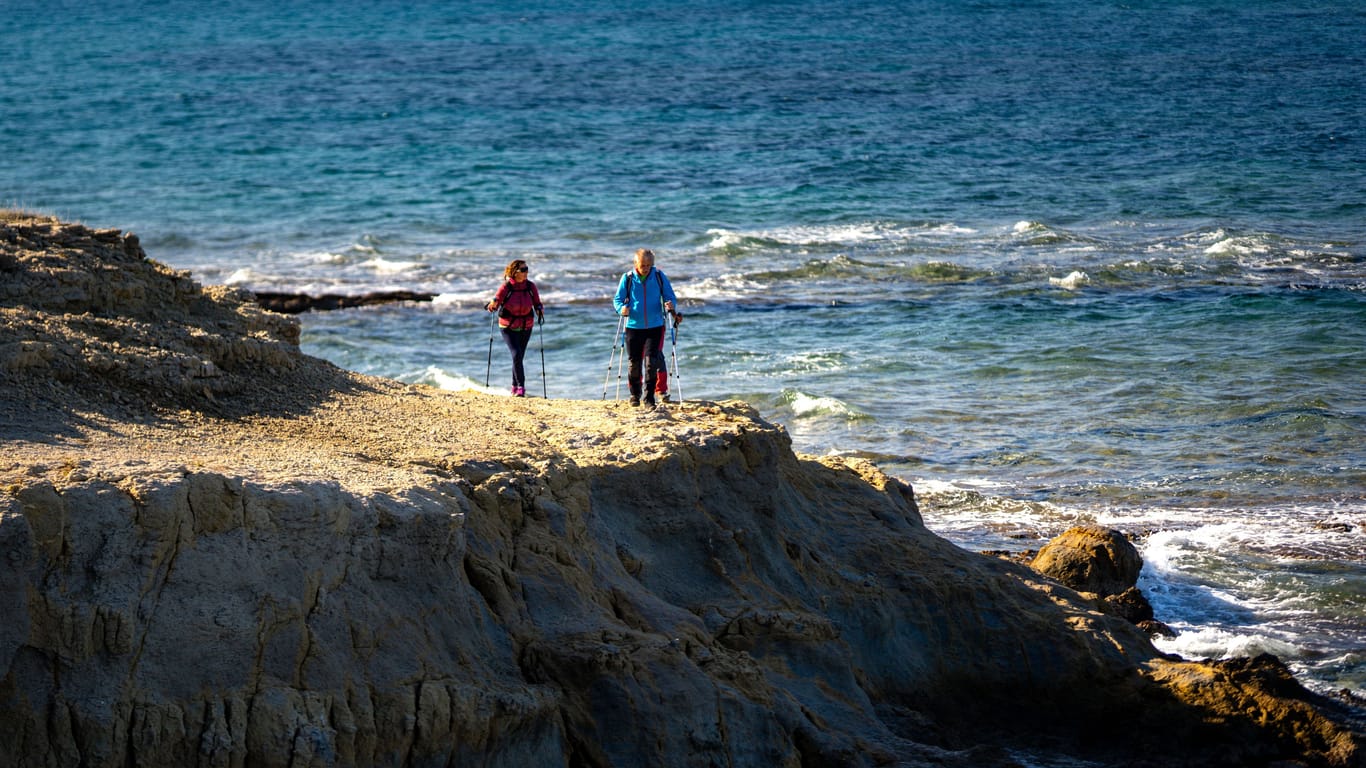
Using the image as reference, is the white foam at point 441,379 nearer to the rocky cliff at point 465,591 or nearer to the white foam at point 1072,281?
the rocky cliff at point 465,591

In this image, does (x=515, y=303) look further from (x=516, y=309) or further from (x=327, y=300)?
(x=327, y=300)

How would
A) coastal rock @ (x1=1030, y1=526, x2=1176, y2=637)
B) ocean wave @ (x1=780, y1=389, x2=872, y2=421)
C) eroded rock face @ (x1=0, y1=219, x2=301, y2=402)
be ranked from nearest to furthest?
eroded rock face @ (x1=0, y1=219, x2=301, y2=402) → coastal rock @ (x1=1030, y1=526, x2=1176, y2=637) → ocean wave @ (x1=780, y1=389, x2=872, y2=421)

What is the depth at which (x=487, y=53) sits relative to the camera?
217ft

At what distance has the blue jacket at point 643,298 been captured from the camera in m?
12.9

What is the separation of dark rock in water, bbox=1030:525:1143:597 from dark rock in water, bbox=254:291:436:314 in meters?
17.6

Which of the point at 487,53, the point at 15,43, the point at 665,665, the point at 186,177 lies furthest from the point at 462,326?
the point at 15,43

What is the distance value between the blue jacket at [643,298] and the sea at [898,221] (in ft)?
4.50

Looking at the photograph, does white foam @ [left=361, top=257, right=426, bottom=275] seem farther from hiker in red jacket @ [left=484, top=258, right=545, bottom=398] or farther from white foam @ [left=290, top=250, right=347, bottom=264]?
hiker in red jacket @ [left=484, top=258, right=545, bottom=398]

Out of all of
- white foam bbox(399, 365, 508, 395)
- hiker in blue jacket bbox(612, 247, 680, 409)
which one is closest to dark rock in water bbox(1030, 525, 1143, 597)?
hiker in blue jacket bbox(612, 247, 680, 409)

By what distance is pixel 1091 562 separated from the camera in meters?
13.4

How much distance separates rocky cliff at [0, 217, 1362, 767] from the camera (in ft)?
25.2

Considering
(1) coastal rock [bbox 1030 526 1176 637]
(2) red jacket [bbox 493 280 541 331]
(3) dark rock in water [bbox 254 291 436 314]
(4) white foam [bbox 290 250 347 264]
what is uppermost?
(4) white foam [bbox 290 250 347 264]

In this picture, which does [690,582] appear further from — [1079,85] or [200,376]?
[1079,85]

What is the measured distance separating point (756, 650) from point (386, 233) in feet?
90.5
